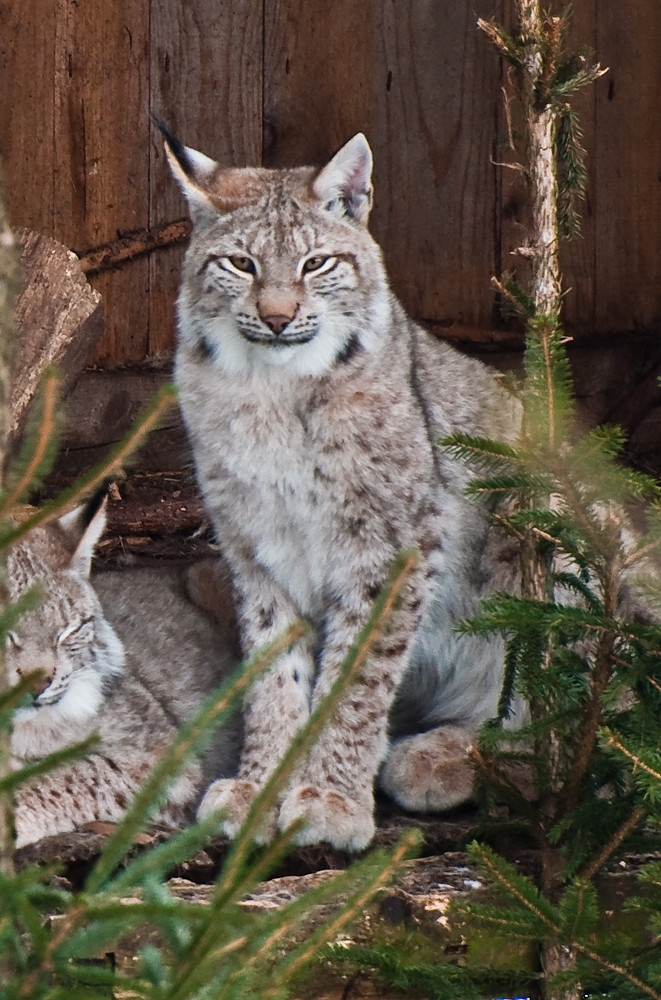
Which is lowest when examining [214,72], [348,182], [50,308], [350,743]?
[350,743]

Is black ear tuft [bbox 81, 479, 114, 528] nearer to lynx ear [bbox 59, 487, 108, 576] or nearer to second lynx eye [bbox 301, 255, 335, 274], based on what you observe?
lynx ear [bbox 59, 487, 108, 576]

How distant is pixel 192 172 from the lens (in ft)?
12.3

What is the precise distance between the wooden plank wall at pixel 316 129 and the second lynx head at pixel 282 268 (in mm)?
1689

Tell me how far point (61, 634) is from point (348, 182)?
144 cm

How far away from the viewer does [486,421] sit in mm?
3889

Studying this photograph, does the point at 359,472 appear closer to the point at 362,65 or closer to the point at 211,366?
the point at 211,366

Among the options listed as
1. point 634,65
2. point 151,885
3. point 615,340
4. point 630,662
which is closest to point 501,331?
point 615,340

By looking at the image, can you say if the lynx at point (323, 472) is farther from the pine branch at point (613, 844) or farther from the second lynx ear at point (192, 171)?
the pine branch at point (613, 844)

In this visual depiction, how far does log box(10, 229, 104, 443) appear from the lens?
3812 mm

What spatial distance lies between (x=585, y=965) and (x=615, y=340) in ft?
10.9

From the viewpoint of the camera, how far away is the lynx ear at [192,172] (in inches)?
144

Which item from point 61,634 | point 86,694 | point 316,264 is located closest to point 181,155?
point 316,264

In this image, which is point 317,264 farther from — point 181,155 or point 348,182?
point 181,155

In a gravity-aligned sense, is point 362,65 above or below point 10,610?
above
